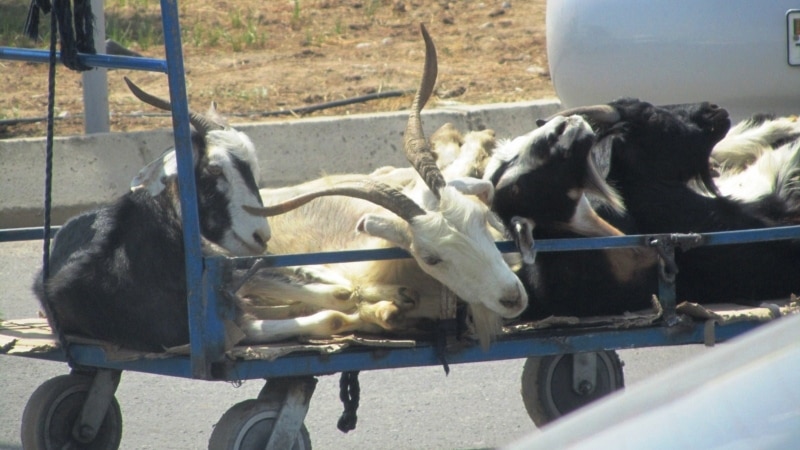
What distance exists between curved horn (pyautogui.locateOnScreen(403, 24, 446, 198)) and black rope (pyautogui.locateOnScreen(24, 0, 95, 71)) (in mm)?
1086

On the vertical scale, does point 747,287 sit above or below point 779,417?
below

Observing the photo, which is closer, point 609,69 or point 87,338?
point 87,338

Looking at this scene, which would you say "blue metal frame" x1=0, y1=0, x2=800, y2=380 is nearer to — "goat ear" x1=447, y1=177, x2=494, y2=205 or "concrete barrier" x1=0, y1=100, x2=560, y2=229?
"goat ear" x1=447, y1=177, x2=494, y2=205

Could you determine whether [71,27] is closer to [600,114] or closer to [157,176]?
[157,176]

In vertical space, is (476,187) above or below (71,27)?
below

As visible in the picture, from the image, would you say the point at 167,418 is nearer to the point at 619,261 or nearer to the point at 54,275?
the point at 54,275

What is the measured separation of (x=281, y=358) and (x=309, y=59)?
7189 millimetres

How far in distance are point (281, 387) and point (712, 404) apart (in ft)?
7.13

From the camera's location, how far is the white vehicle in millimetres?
5359

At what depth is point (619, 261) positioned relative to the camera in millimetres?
4125

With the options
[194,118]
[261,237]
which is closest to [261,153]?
[194,118]

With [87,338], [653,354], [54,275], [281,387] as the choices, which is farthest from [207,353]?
[653,354]

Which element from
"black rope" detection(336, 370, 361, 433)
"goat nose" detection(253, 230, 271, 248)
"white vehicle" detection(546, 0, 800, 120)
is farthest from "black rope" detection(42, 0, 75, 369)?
"white vehicle" detection(546, 0, 800, 120)

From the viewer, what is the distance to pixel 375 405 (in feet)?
16.5
